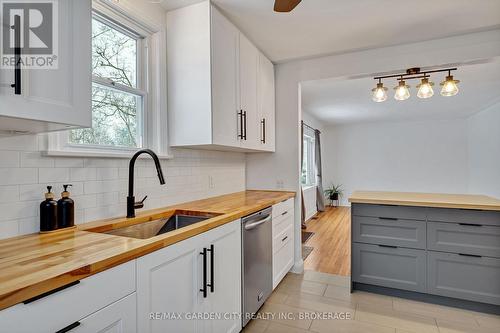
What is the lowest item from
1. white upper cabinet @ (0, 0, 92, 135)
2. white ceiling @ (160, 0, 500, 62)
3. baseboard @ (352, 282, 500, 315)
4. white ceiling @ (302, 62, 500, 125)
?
baseboard @ (352, 282, 500, 315)

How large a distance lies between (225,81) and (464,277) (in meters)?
2.53

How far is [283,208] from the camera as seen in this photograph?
2650 millimetres

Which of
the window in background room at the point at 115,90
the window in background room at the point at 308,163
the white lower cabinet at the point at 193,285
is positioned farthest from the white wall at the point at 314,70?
the window in background room at the point at 308,163

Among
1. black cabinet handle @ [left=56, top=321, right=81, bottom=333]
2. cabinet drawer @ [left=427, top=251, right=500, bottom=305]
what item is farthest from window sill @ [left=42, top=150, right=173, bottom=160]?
cabinet drawer @ [left=427, top=251, right=500, bottom=305]

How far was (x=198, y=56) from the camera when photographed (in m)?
1.98

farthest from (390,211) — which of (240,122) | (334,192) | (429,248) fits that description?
(334,192)

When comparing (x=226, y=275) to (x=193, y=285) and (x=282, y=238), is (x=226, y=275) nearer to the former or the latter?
(x=193, y=285)

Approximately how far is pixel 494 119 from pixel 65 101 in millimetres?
6723

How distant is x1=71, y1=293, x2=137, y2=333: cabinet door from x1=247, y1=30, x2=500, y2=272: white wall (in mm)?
2204

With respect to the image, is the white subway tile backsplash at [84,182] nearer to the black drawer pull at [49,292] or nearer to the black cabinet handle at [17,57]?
the black cabinet handle at [17,57]

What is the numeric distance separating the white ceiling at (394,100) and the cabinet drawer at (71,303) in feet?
8.88

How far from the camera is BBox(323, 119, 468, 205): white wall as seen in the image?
671 centimetres

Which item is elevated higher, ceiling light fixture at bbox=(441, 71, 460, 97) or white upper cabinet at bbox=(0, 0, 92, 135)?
ceiling light fixture at bbox=(441, 71, 460, 97)

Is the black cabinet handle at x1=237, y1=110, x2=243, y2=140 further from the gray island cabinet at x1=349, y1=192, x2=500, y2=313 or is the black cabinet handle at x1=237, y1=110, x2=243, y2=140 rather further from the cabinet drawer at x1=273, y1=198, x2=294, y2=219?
the gray island cabinet at x1=349, y1=192, x2=500, y2=313
